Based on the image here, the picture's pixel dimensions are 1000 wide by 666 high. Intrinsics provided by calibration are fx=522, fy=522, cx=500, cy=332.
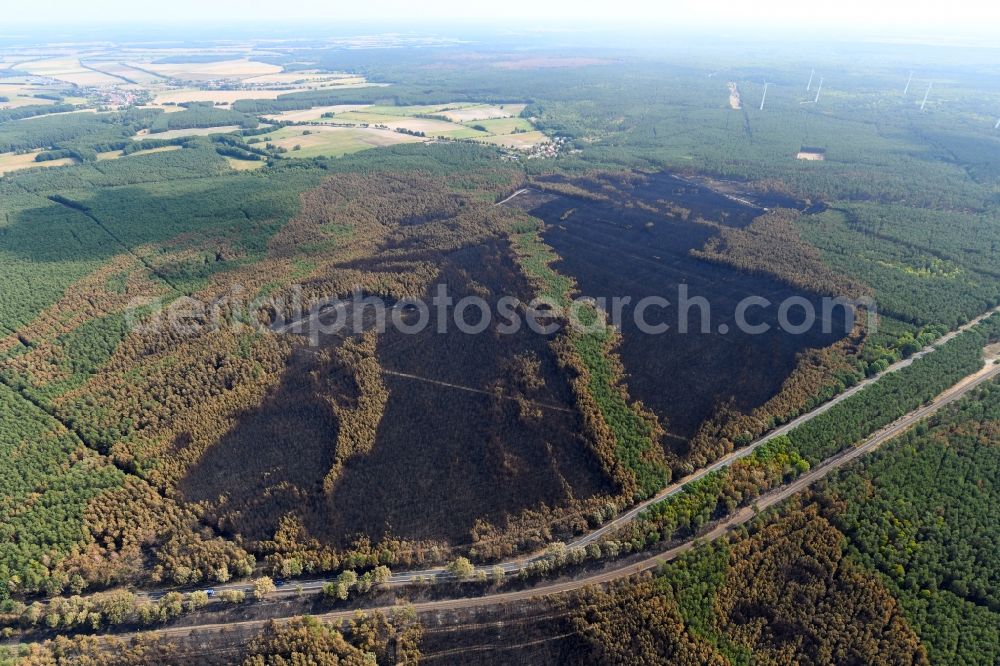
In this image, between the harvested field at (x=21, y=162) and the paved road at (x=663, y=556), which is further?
the harvested field at (x=21, y=162)

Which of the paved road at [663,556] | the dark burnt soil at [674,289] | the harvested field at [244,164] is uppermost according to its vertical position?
the harvested field at [244,164]

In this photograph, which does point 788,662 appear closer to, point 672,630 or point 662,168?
point 672,630

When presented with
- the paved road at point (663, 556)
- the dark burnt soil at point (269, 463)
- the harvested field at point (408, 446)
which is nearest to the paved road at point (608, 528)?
the paved road at point (663, 556)

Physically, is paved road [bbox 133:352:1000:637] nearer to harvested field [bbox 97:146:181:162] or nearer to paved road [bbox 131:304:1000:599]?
paved road [bbox 131:304:1000:599]

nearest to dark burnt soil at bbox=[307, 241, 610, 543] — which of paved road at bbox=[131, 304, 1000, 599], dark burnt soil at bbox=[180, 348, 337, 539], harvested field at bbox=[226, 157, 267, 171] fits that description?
paved road at bbox=[131, 304, 1000, 599]

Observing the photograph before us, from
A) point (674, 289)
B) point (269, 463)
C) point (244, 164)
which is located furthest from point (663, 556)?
point (244, 164)

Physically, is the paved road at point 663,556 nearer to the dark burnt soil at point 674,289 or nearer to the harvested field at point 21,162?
the dark burnt soil at point 674,289

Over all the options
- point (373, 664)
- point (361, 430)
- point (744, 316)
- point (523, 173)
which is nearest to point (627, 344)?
point (744, 316)
